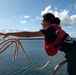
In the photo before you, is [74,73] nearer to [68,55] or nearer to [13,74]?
[68,55]

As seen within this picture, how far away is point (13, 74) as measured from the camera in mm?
35156

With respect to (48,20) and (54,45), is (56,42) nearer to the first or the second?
(54,45)

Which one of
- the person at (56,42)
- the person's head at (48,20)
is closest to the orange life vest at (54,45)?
the person at (56,42)

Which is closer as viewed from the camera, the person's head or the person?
the person

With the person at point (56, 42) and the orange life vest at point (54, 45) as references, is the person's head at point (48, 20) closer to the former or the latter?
the person at point (56, 42)

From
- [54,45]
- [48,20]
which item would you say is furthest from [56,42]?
[48,20]

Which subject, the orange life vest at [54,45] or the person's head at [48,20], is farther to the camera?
the person's head at [48,20]

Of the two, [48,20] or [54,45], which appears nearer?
[54,45]

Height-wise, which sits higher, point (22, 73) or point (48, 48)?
point (48, 48)

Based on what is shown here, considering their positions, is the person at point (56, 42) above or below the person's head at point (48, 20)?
below

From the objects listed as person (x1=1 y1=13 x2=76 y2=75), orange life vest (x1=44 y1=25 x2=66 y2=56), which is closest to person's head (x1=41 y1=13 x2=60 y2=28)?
person (x1=1 y1=13 x2=76 y2=75)

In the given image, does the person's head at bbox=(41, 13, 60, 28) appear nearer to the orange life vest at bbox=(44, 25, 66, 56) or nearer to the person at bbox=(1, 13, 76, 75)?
the person at bbox=(1, 13, 76, 75)

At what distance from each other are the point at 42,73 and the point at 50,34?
114 feet

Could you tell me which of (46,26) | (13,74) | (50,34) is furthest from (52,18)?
(13,74)
